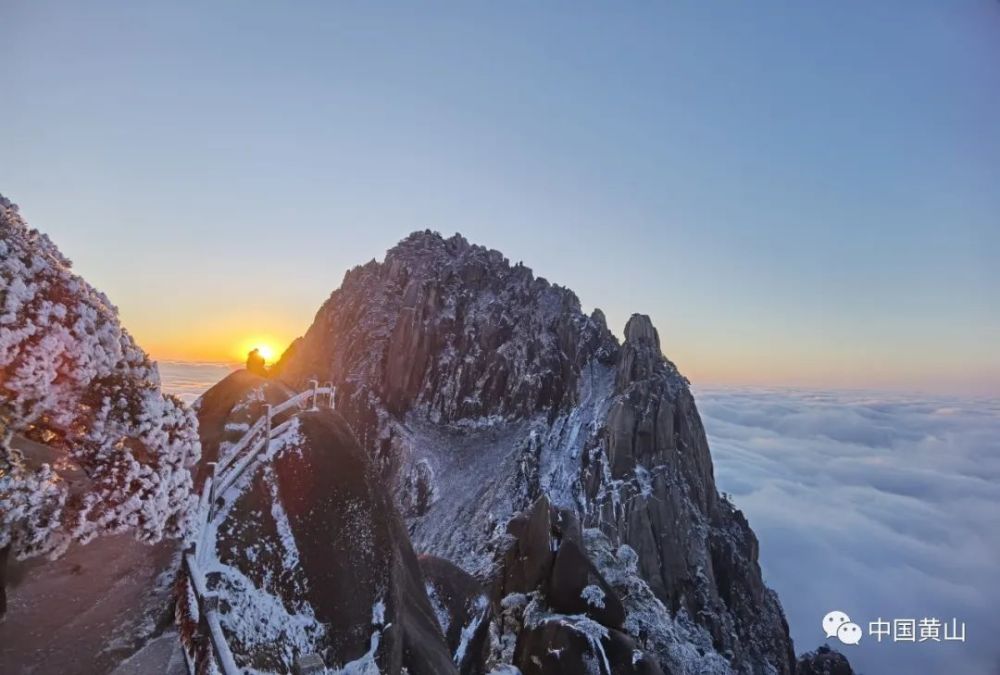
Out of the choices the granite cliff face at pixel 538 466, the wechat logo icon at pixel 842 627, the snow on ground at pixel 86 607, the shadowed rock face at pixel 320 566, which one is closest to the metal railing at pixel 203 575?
the shadowed rock face at pixel 320 566

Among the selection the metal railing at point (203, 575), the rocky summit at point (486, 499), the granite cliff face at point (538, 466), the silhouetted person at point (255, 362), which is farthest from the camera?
the silhouetted person at point (255, 362)

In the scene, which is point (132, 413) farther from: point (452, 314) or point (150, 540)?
point (452, 314)

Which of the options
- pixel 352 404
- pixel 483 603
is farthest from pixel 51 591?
pixel 352 404

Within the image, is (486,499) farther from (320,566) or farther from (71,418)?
(71,418)

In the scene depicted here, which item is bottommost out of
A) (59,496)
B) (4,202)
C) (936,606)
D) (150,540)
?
(936,606)

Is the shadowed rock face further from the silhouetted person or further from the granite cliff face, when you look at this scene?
the silhouetted person

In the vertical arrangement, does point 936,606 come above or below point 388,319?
below

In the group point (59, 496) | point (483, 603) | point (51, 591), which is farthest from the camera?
point (483, 603)

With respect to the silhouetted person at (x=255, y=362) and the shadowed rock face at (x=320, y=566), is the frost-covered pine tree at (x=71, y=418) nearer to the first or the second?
the shadowed rock face at (x=320, y=566)
